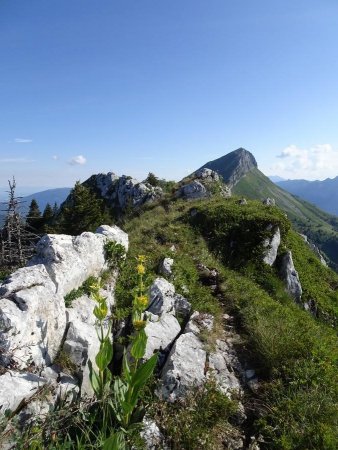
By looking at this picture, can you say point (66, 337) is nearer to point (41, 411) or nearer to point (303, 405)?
point (41, 411)

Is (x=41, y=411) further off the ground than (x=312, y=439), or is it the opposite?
(x=41, y=411)

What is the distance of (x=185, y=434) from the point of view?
5.68m

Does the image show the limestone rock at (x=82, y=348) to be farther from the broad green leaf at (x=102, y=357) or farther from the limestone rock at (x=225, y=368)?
the limestone rock at (x=225, y=368)

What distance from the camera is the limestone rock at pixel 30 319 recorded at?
609cm

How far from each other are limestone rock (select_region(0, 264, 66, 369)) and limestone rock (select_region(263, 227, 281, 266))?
10843 millimetres

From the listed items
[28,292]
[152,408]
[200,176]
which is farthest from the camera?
[200,176]

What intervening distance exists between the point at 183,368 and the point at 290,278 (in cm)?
957

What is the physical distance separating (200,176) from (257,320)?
2494 cm

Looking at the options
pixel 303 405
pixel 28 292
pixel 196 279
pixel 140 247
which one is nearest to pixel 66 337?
pixel 28 292

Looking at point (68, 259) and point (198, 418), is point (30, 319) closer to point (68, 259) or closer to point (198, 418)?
point (68, 259)

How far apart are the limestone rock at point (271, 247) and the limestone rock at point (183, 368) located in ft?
27.6

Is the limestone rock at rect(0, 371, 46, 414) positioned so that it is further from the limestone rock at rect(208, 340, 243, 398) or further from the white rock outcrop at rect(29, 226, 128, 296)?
the limestone rock at rect(208, 340, 243, 398)

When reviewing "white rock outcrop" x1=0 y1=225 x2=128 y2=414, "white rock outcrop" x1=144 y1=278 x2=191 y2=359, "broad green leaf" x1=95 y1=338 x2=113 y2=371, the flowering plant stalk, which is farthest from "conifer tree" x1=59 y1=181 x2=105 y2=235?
"broad green leaf" x1=95 y1=338 x2=113 y2=371

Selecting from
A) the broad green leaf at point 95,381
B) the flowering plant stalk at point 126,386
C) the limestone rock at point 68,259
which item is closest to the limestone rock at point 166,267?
the limestone rock at point 68,259
